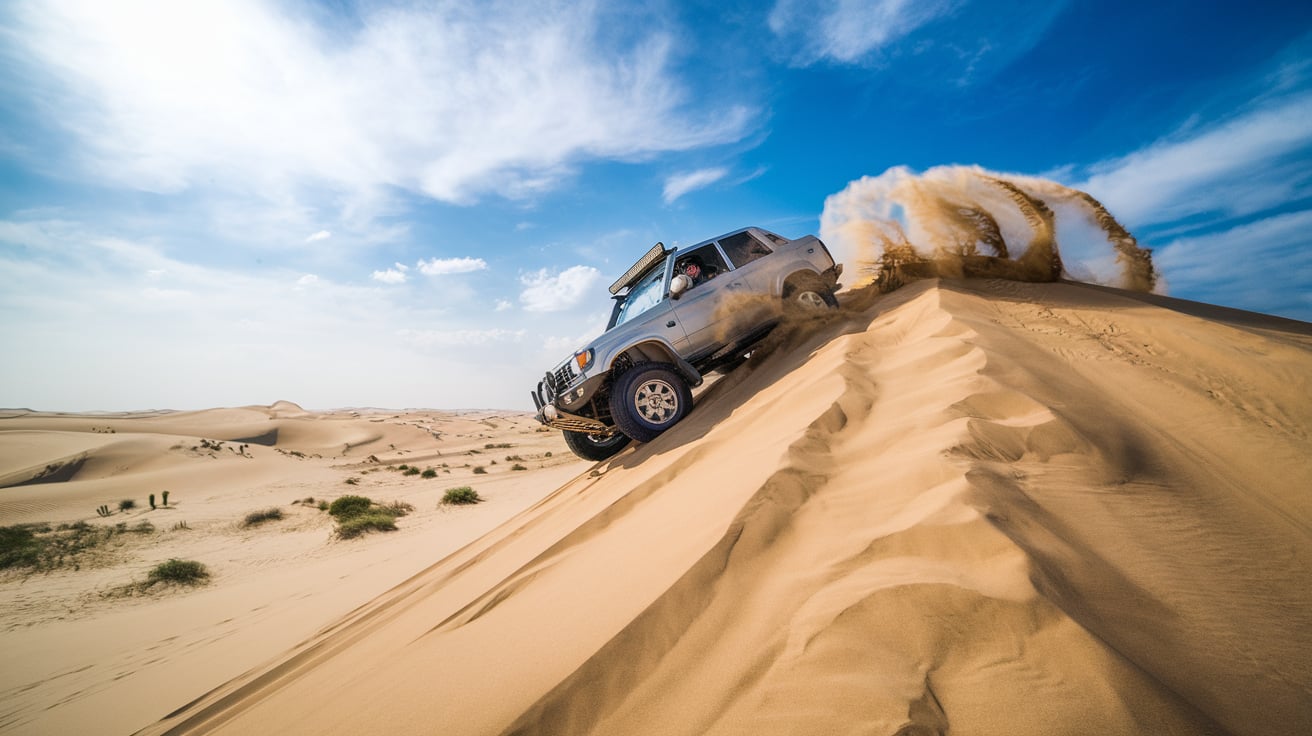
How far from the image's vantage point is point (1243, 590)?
1445mm

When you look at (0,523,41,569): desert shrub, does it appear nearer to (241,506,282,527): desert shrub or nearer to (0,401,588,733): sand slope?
(0,401,588,733): sand slope

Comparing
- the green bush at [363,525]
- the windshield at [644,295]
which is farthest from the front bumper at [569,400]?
the green bush at [363,525]

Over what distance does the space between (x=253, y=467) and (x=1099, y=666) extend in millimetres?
22024

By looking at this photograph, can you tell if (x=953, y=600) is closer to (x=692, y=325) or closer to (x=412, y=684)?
(x=412, y=684)

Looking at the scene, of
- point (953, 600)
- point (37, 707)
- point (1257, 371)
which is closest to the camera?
point (953, 600)

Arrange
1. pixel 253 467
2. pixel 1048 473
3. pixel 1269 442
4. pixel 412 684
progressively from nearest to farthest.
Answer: pixel 412 684 < pixel 1048 473 < pixel 1269 442 < pixel 253 467

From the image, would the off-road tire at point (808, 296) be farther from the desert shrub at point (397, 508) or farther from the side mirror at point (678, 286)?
the desert shrub at point (397, 508)

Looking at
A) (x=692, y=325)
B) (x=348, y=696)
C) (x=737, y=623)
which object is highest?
(x=692, y=325)

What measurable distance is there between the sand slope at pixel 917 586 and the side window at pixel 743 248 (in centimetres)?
344

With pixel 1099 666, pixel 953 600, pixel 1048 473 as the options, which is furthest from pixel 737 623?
pixel 1048 473

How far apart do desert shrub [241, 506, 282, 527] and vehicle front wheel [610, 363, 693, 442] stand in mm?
8819

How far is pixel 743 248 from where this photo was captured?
6605 mm

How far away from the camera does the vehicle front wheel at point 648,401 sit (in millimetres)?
5301

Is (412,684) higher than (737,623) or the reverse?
the reverse
